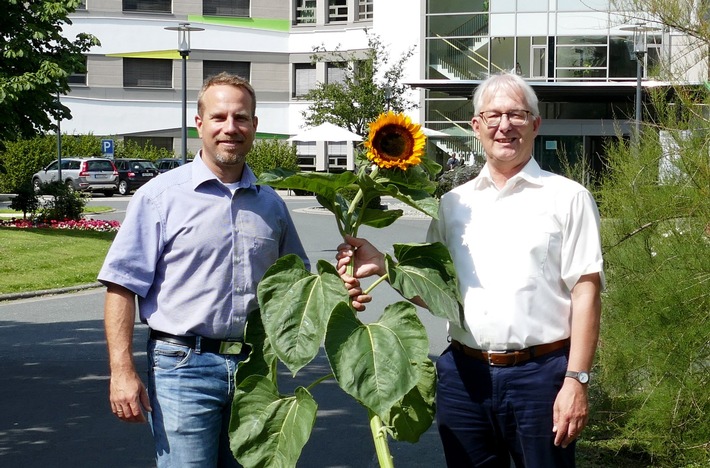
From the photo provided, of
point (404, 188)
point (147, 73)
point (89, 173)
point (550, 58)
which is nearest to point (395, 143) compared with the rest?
point (404, 188)

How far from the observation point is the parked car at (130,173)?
4869cm

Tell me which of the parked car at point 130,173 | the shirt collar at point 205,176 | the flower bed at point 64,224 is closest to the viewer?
the shirt collar at point 205,176

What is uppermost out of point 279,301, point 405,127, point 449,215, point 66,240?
point 405,127

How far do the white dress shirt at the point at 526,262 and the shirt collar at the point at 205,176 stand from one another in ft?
2.86

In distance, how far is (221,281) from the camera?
4.05 meters

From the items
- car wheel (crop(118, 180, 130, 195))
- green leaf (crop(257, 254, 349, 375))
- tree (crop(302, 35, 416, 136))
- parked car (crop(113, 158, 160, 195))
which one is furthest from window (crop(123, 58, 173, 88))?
green leaf (crop(257, 254, 349, 375))

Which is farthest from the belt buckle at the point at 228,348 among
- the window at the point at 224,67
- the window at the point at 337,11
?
the window at the point at 224,67

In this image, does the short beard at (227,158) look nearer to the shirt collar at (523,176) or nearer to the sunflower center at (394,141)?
the sunflower center at (394,141)

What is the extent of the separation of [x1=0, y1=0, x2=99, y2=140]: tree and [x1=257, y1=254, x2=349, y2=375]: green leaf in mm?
20537

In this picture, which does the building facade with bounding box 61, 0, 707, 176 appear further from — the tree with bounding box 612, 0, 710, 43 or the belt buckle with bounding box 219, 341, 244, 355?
the belt buckle with bounding box 219, 341, 244, 355

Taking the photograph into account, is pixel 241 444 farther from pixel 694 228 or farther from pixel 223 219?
pixel 694 228

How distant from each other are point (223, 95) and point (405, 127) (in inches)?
30.4

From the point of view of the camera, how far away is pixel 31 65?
23.9m

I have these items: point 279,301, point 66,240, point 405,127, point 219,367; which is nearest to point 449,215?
point 405,127
